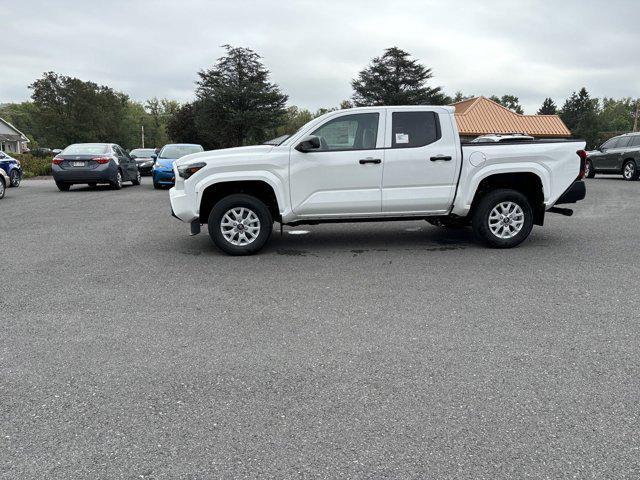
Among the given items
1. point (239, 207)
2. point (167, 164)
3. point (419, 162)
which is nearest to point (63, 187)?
point (167, 164)

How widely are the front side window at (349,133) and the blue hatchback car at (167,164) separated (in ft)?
40.5

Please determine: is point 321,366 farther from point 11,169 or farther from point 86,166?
point 11,169

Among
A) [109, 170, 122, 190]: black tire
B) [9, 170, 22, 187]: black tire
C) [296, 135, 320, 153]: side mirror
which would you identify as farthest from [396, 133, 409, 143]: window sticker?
[9, 170, 22, 187]: black tire

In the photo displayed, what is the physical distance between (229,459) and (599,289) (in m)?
4.47

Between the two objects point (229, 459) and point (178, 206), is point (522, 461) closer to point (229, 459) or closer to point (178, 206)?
point (229, 459)

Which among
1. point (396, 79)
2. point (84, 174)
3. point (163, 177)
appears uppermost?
point (396, 79)

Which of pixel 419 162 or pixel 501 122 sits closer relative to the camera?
pixel 419 162

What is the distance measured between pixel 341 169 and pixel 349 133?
1.77 ft

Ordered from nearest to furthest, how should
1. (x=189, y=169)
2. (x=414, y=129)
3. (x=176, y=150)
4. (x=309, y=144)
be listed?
(x=309, y=144) → (x=189, y=169) → (x=414, y=129) → (x=176, y=150)

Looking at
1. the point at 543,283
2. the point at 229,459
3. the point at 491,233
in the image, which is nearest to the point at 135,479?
the point at 229,459

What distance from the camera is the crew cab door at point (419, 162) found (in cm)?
743

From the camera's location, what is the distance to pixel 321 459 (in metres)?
2.60

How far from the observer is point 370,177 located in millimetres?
7391

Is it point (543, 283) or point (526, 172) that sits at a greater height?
point (526, 172)
